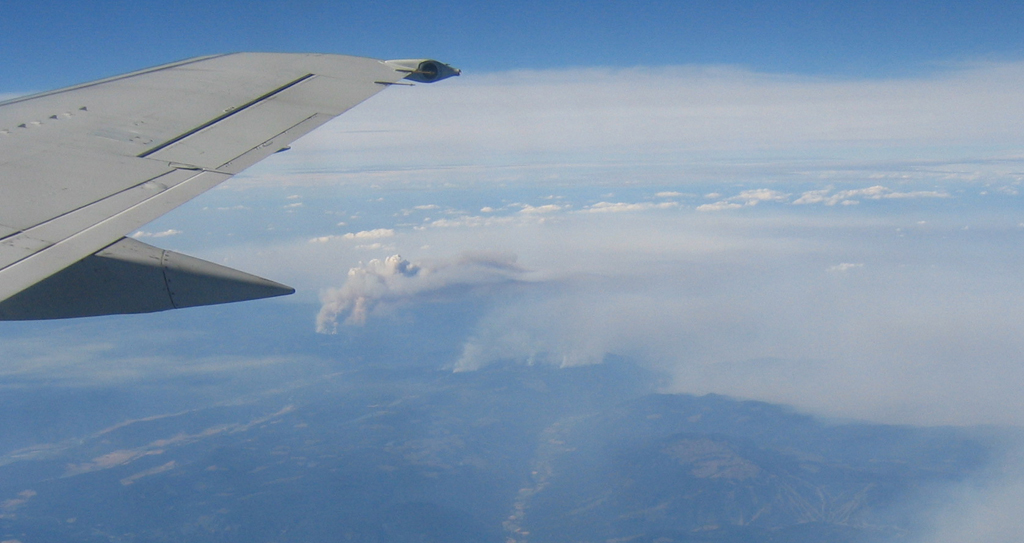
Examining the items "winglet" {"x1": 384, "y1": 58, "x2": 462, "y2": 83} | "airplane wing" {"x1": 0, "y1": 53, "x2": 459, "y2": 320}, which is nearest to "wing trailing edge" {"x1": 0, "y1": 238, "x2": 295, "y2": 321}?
"airplane wing" {"x1": 0, "y1": 53, "x2": 459, "y2": 320}

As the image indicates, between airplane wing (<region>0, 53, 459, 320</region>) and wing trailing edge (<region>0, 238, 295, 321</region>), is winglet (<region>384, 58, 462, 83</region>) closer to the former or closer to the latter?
airplane wing (<region>0, 53, 459, 320</region>)

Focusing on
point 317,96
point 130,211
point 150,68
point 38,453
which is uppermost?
point 150,68

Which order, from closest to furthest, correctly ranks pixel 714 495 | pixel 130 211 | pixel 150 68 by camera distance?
1. pixel 130 211
2. pixel 150 68
3. pixel 714 495

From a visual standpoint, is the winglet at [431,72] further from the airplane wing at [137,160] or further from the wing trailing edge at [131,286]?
the wing trailing edge at [131,286]

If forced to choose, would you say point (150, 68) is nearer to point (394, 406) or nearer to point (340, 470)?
point (340, 470)

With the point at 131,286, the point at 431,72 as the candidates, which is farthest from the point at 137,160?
the point at 431,72

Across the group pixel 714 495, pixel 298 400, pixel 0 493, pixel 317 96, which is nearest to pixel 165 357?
pixel 298 400

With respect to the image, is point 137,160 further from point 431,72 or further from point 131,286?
point 431,72

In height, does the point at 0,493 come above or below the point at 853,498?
above

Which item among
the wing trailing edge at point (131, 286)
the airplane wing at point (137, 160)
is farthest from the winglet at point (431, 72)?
the wing trailing edge at point (131, 286)
